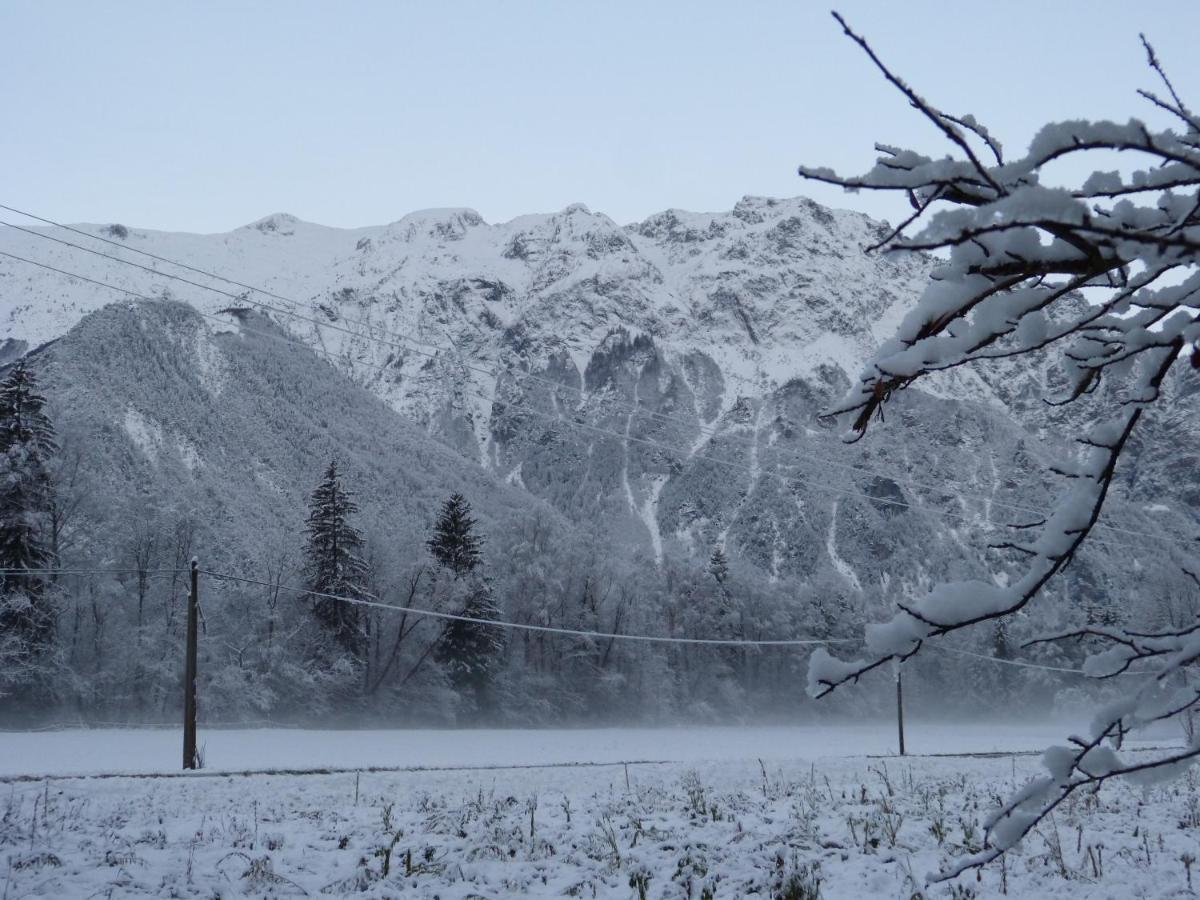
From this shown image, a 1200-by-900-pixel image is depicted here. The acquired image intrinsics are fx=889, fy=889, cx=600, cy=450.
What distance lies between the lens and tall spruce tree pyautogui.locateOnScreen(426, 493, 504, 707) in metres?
43.6

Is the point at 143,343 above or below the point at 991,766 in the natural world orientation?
above

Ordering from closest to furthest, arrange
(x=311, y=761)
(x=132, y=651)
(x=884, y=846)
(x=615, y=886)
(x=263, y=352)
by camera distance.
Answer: (x=615, y=886) → (x=884, y=846) → (x=311, y=761) → (x=132, y=651) → (x=263, y=352)

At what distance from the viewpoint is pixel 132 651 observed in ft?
126

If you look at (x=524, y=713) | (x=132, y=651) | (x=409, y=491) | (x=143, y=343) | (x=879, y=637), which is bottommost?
(x=524, y=713)

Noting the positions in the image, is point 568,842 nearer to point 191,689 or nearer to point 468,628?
point 191,689

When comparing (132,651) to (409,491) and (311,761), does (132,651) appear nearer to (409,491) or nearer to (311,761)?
(311,761)

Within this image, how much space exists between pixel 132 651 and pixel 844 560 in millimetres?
156958

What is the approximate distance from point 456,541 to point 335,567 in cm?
688

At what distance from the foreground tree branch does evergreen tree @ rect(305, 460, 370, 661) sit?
135 ft

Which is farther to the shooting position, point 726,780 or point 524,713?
point 524,713

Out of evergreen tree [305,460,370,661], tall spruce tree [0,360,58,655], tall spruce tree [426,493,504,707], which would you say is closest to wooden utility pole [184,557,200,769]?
tall spruce tree [0,360,58,655]

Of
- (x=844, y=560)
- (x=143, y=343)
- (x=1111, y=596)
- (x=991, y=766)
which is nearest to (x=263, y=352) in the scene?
(x=143, y=343)

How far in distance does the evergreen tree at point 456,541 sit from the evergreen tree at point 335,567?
4.65 m

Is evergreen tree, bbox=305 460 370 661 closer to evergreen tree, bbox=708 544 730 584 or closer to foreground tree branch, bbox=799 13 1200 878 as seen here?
evergreen tree, bbox=708 544 730 584
